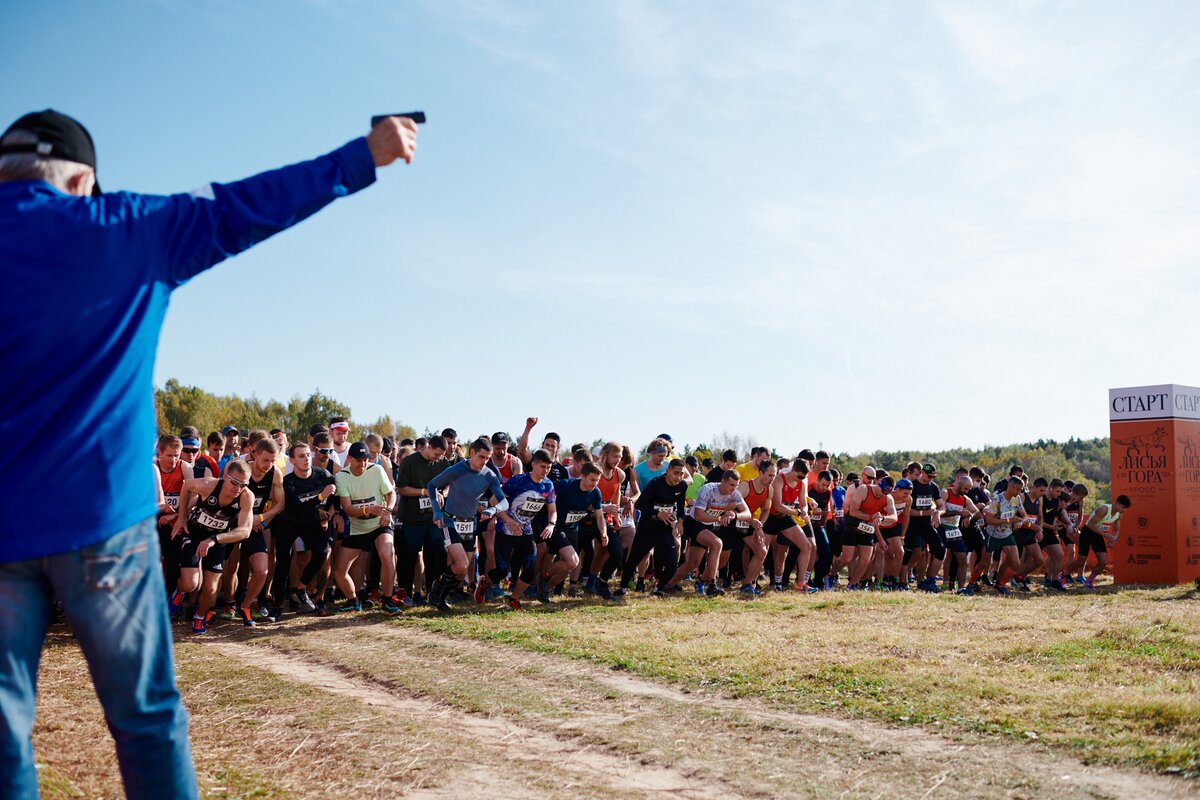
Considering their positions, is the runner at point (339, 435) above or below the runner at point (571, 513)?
above

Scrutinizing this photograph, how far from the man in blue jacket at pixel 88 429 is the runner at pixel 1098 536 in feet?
62.3

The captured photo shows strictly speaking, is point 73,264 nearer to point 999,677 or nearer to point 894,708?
point 894,708

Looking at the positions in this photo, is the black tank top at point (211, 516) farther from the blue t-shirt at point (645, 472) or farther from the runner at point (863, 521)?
the runner at point (863, 521)

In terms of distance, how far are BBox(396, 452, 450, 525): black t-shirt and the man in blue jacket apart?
380 inches

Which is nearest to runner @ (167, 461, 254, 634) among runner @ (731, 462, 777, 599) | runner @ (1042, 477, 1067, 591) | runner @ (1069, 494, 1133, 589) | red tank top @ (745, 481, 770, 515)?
runner @ (731, 462, 777, 599)

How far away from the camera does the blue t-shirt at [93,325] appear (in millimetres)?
2566

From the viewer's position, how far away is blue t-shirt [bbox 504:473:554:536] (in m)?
12.4

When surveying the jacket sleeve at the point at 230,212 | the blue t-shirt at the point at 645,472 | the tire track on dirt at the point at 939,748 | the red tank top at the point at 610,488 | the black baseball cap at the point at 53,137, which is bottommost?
the tire track on dirt at the point at 939,748

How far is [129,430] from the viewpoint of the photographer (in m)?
2.74

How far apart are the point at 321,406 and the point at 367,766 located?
4023 centimetres

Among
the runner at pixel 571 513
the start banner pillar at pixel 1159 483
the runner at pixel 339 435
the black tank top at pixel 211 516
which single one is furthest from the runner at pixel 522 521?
the start banner pillar at pixel 1159 483

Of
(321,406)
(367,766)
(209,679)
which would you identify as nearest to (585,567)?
(209,679)

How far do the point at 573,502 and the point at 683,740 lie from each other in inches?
290

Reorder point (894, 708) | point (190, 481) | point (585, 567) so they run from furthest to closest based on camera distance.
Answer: point (585, 567)
point (190, 481)
point (894, 708)
